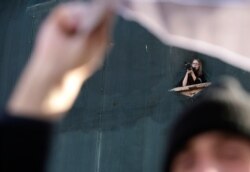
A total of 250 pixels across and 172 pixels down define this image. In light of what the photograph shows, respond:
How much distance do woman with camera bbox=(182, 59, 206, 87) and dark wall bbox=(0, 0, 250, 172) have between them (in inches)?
2.3

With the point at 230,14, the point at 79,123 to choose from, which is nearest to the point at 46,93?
the point at 230,14

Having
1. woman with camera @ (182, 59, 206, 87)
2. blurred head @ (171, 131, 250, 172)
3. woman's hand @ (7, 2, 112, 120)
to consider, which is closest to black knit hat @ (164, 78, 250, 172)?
blurred head @ (171, 131, 250, 172)

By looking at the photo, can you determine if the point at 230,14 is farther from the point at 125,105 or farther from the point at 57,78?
the point at 125,105

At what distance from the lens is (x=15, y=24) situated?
745 cm

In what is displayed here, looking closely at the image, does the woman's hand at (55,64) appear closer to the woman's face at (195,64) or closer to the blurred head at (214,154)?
the blurred head at (214,154)

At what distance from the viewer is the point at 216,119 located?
1329 millimetres

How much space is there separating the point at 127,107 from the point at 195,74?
77 cm

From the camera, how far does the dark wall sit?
20.2ft

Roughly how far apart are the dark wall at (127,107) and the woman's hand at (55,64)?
192 inches

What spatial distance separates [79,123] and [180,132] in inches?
213

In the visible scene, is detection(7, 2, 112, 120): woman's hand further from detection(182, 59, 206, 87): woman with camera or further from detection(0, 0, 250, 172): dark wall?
detection(182, 59, 206, 87): woman with camera

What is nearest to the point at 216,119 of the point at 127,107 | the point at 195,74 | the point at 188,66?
the point at 195,74

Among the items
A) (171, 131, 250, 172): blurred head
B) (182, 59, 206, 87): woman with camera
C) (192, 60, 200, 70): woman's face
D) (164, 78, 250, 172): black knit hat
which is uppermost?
(192, 60, 200, 70): woman's face

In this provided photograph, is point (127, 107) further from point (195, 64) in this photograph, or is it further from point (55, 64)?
point (55, 64)
